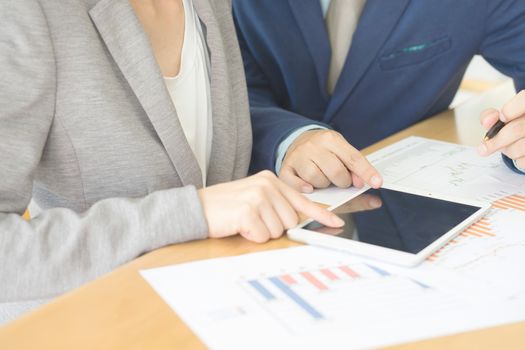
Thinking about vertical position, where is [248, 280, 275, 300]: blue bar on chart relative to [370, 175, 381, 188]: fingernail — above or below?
above

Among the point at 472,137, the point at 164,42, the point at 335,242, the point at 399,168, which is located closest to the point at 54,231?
the point at 335,242

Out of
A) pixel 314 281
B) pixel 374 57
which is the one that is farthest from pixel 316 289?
pixel 374 57

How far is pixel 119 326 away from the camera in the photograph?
1.89 feet

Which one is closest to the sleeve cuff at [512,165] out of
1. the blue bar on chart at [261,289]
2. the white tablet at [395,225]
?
the white tablet at [395,225]

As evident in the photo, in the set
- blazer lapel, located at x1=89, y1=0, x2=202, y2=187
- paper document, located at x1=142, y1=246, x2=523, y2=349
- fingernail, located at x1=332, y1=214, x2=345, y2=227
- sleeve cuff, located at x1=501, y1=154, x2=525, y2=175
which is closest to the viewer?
paper document, located at x1=142, y1=246, x2=523, y2=349

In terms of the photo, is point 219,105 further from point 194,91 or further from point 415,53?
point 415,53

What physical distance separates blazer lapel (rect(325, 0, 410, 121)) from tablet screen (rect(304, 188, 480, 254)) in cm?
46

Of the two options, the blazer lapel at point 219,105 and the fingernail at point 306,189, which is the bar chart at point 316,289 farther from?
the blazer lapel at point 219,105

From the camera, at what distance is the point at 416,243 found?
708 mm

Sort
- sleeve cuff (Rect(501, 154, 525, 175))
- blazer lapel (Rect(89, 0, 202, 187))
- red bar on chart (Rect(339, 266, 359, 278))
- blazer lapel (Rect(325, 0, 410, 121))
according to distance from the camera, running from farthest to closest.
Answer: blazer lapel (Rect(325, 0, 410, 121)), sleeve cuff (Rect(501, 154, 525, 175)), blazer lapel (Rect(89, 0, 202, 187)), red bar on chart (Rect(339, 266, 359, 278))

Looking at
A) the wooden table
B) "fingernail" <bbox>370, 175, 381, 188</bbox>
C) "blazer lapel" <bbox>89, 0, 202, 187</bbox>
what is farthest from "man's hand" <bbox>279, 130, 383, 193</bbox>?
the wooden table

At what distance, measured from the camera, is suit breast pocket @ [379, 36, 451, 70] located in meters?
1.30

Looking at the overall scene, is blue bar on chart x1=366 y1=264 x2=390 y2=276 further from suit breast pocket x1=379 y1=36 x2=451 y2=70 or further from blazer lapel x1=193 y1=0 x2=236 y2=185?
suit breast pocket x1=379 y1=36 x2=451 y2=70

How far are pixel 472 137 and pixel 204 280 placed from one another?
75 centimetres
